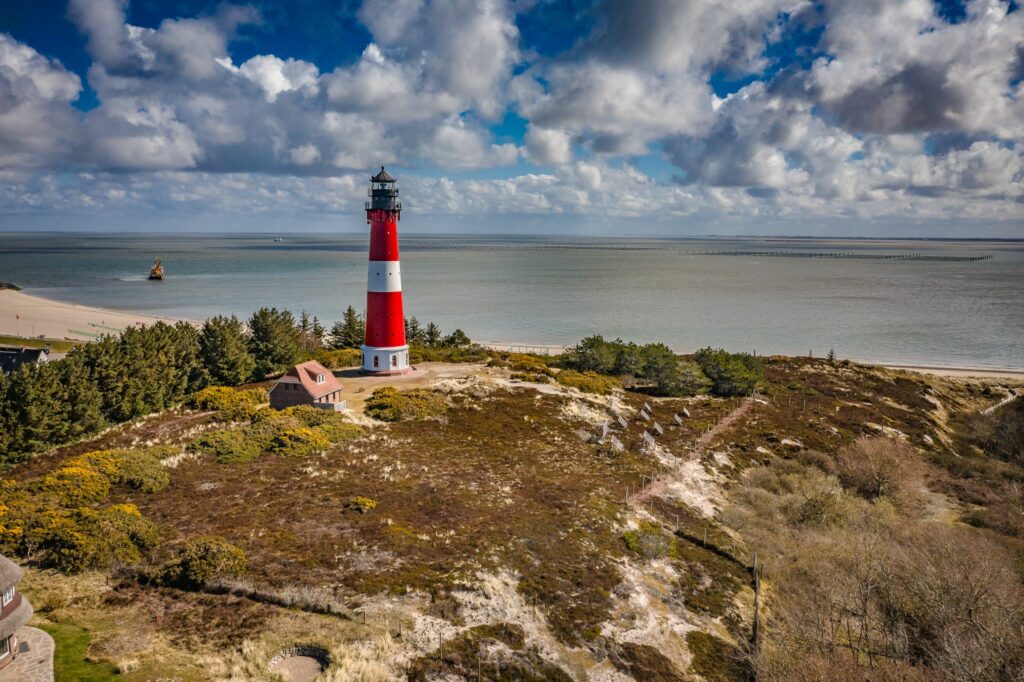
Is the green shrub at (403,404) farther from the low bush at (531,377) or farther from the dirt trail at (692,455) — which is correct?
the dirt trail at (692,455)

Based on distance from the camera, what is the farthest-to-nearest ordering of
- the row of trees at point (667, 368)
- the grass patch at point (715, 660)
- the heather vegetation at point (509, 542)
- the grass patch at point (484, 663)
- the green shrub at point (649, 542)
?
the row of trees at point (667, 368) → the green shrub at point (649, 542) → the grass patch at point (715, 660) → the heather vegetation at point (509, 542) → the grass patch at point (484, 663)

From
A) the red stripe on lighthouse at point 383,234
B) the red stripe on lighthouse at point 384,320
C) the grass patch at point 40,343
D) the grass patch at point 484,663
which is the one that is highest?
the red stripe on lighthouse at point 383,234

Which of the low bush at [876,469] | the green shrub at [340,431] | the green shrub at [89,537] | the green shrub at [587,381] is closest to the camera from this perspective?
the green shrub at [89,537]

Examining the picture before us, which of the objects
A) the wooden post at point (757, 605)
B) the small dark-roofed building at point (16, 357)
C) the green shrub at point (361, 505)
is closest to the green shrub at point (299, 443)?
the green shrub at point (361, 505)

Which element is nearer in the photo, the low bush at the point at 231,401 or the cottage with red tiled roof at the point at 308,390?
the low bush at the point at 231,401

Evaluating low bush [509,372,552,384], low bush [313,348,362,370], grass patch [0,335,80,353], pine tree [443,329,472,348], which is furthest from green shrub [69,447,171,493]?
grass patch [0,335,80,353]

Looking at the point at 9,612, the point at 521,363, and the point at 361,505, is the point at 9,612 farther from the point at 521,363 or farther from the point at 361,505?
the point at 521,363
